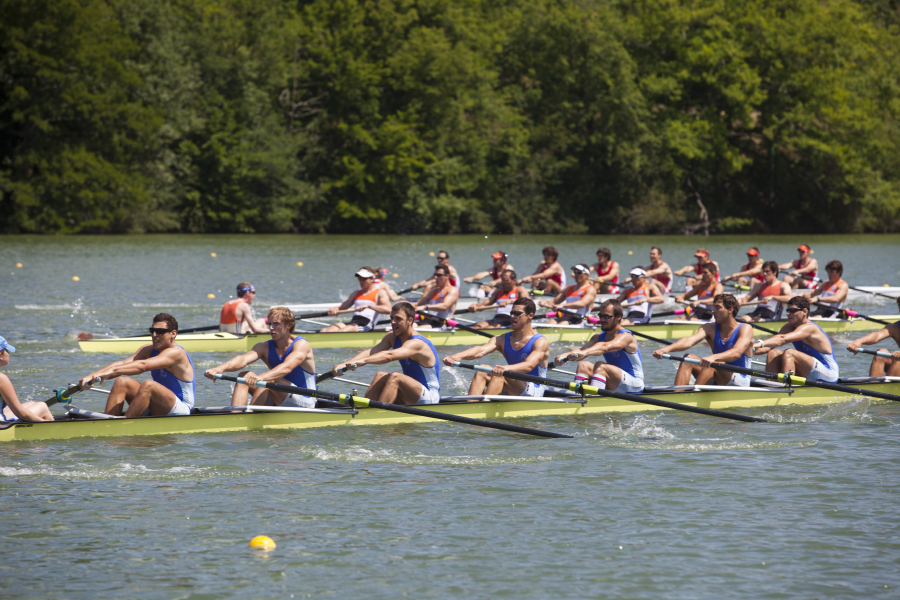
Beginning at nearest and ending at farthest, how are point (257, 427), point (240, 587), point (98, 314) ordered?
point (240, 587), point (257, 427), point (98, 314)

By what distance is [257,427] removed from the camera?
10.5 meters

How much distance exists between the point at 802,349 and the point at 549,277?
8.19 metres

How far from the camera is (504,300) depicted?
698 inches

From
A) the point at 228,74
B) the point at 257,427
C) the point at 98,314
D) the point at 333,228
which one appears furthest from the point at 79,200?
the point at 257,427

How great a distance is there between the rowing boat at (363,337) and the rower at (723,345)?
572 centimetres

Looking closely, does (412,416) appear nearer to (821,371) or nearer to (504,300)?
(821,371)

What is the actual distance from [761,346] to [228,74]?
139ft

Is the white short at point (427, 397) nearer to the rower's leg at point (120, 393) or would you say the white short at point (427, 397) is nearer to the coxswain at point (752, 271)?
the rower's leg at point (120, 393)

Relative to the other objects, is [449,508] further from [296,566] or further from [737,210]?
[737,210]

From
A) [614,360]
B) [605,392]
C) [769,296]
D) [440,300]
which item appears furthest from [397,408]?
[769,296]

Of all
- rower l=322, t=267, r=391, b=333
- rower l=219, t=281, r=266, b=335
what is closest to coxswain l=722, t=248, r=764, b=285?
rower l=322, t=267, r=391, b=333

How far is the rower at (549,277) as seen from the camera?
64.7 ft

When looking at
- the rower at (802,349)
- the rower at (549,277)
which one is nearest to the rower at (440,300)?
the rower at (549,277)

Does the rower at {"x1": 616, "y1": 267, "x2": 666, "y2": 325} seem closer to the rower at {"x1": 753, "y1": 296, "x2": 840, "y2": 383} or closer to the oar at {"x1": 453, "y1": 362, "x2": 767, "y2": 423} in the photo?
the rower at {"x1": 753, "y1": 296, "x2": 840, "y2": 383}
